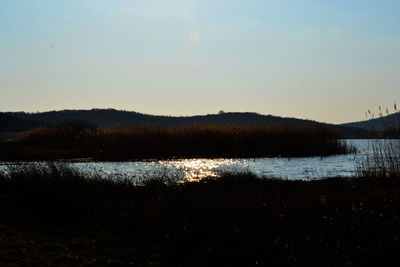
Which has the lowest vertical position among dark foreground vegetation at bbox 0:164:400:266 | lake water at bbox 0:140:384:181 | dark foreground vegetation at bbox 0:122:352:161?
dark foreground vegetation at bbox 0:164:400:266

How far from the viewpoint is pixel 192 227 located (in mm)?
10289

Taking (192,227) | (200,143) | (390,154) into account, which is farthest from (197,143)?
(192,227)

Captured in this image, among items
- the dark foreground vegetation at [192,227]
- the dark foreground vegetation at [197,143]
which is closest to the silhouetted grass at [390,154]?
the dark foreground vegetation at [192,227]

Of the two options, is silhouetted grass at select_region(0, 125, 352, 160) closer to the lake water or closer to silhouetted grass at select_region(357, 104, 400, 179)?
the lake water

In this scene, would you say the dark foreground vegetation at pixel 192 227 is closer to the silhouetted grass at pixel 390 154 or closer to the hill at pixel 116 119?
the silhouetted grass at pixel 390 154

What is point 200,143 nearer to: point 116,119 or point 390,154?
point 390,154

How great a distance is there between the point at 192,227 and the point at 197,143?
1027 inches

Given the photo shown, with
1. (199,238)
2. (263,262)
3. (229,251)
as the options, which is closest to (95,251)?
(199,238)

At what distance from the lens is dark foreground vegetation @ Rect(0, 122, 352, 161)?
3494cm

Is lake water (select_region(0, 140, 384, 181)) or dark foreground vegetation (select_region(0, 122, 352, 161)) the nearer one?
lake water (select_region(0, 140, 384, 181))

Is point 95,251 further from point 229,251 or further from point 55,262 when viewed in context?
point 229,251

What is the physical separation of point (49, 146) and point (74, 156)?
743 cm

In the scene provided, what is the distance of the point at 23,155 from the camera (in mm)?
34719

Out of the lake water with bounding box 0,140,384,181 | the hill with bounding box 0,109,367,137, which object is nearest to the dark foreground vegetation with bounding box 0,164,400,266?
the lake water with bounding box 0,140,384,181
